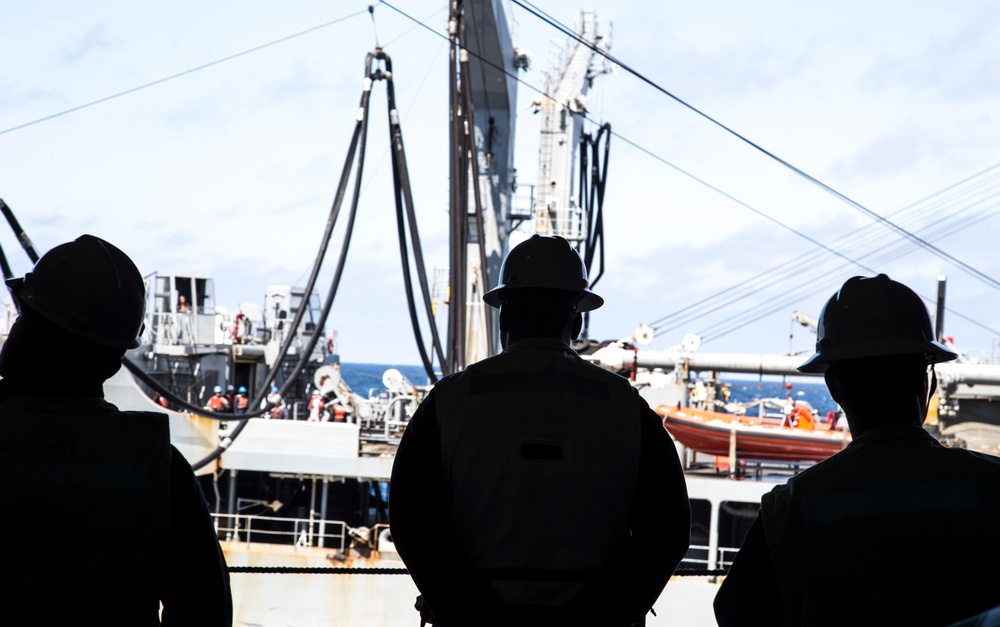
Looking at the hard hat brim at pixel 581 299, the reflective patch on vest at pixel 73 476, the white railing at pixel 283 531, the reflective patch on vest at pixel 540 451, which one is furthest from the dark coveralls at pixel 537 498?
the white railing at pixel 283 531

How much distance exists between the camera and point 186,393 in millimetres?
22391

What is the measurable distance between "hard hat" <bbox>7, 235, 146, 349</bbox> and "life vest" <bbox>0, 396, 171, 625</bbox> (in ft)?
0.52

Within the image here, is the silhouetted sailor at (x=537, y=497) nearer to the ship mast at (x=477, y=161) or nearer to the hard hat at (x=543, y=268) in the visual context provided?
the hard hat at (x=543, y=268)

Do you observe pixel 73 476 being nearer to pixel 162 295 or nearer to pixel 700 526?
pixel 700 526

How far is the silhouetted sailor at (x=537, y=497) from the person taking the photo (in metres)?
2.31

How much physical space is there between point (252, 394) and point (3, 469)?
2411 centimetres

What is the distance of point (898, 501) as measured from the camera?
1987mm

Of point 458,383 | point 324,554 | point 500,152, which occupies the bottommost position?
point 324,554

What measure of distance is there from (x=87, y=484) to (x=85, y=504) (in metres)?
0.04

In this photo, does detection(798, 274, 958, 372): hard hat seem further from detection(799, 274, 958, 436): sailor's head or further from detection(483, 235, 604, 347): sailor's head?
detection(483, 235, 604, 347): sailor's head

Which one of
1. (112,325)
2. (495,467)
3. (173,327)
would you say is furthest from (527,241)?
(173,327)

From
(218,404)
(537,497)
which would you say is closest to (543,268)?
(537,497)

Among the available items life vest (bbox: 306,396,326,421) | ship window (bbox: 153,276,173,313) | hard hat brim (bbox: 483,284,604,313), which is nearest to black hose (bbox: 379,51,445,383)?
hard hat brim (bbox: 483,284,604,313)

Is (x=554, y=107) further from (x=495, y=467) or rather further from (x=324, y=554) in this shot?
(x=495, y=467)
